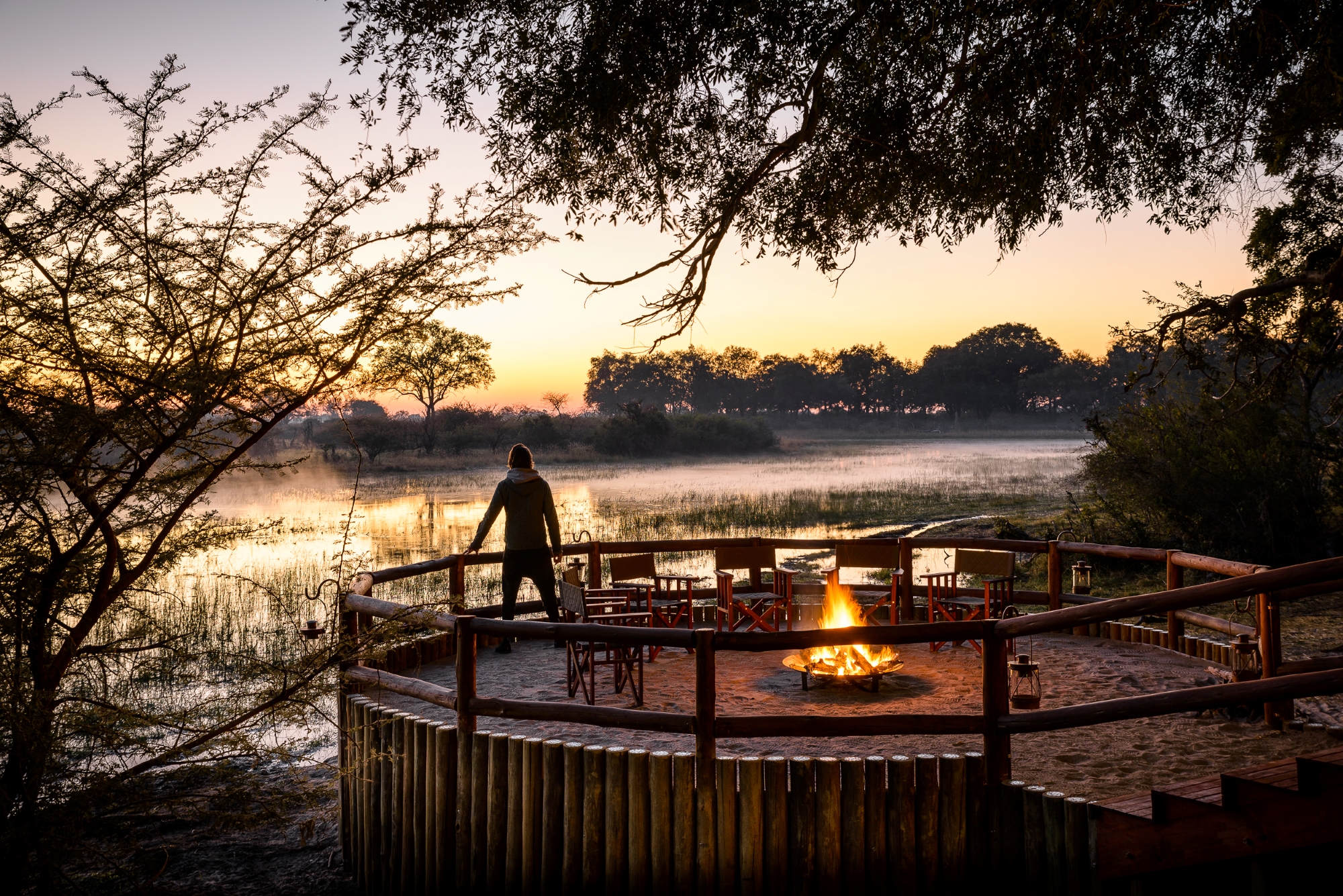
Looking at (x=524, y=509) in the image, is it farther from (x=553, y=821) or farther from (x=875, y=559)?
(x=553, y=821)

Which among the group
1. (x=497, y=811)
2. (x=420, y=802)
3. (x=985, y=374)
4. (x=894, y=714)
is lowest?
(x=420, y=802)

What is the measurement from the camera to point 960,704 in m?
7.37

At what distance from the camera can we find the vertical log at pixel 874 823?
491 cm

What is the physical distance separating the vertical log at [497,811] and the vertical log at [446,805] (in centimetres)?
33

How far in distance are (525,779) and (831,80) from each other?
20.3 ft

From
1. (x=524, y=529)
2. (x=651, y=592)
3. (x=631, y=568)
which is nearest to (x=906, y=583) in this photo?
(x=651, y=592)

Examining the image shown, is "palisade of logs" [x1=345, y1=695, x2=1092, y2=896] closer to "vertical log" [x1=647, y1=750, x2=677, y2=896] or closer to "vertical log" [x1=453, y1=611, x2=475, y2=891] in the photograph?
"vertical log" [x1=647, y1=750, x2=677, y2=896]

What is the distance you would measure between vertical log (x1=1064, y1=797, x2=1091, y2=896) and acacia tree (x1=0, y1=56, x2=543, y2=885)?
12.7 ft

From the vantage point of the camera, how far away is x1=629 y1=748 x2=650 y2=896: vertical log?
514 centimetres

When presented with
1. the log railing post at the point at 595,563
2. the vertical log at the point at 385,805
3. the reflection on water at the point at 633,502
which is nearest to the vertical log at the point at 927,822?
the vertical log at the point at 385,805

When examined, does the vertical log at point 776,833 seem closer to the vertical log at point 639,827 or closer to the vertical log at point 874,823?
the vertical log at point 874,823

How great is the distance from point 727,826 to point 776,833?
25 cm

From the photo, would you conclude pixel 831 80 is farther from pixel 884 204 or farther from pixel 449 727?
pixel 449 727

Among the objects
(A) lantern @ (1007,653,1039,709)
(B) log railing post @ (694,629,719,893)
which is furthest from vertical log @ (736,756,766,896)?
(A) lantern @ (1007,653,1039,709)
